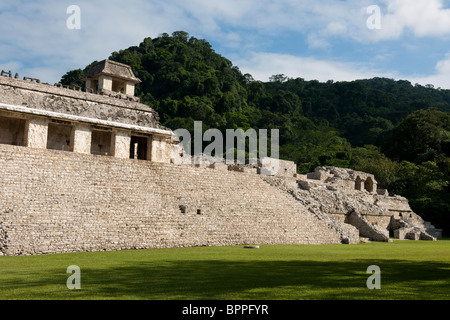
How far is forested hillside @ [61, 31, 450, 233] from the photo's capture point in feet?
125

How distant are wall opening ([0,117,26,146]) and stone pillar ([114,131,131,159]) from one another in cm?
398

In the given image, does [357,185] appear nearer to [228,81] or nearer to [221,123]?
[221,123]

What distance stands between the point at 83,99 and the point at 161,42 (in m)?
41.0

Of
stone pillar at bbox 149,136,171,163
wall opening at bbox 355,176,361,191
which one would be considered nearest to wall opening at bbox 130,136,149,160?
stone pillar at bbox 149,136,171,163

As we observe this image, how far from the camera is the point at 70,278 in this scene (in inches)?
267

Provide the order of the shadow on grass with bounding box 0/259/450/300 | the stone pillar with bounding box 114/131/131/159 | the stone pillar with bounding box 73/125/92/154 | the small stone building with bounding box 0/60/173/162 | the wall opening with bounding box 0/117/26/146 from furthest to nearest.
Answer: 1. the stone pillar with bounding box 114/131/131/159
2. the stone pillar with bounding box 73/125/92/154
3. the wall opening with bounding box 0/117/26/146
4. the small stone building with bounding box 0/60/173/162
5. the shadow on grass with bounding box 0/259/450/300

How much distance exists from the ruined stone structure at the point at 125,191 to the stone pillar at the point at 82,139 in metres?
0.05

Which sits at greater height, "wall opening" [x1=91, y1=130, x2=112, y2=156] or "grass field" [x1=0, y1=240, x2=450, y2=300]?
"wall opening" [x1=91, y1=130, x2=112, y2=156]

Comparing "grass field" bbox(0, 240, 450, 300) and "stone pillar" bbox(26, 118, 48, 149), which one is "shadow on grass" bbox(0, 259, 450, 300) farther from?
"stone pillar" bbox(26, 118, 48, 149)

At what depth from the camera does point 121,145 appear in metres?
20.8

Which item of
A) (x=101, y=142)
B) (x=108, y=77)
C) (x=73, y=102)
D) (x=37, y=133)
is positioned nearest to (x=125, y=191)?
(x=37, y=133)

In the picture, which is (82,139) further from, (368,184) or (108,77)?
(368,184)

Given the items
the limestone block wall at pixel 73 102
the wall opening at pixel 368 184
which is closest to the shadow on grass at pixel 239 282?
the limestone block wall at pixel 73 102

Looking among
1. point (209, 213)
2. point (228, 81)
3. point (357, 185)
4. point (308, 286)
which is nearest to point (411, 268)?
point (308, 286)
